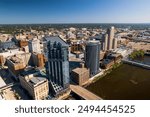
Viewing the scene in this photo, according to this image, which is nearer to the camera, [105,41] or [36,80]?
[36,80]

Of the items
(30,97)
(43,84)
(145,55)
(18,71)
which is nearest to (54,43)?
(43,84)

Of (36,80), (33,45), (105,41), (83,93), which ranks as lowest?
(83,93)

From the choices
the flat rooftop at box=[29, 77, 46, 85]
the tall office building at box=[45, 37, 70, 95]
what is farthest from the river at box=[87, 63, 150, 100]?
the flat rooftop at box=[29, 77, 46, 85]

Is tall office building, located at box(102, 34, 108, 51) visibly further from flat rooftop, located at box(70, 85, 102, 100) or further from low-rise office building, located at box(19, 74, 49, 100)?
low-rise office building, located at box(19, 74, 49, 100)

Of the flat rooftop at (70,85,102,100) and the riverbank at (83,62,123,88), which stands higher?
the riverbank at (83,62,123,88)

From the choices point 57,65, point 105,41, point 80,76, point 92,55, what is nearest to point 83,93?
point 80,76

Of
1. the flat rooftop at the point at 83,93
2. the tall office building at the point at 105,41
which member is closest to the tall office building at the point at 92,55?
the flat rooftop at the point at 83,93

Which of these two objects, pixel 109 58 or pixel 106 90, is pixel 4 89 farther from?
pixel 109 58

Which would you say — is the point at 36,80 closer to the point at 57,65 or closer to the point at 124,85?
the point at 57,65
